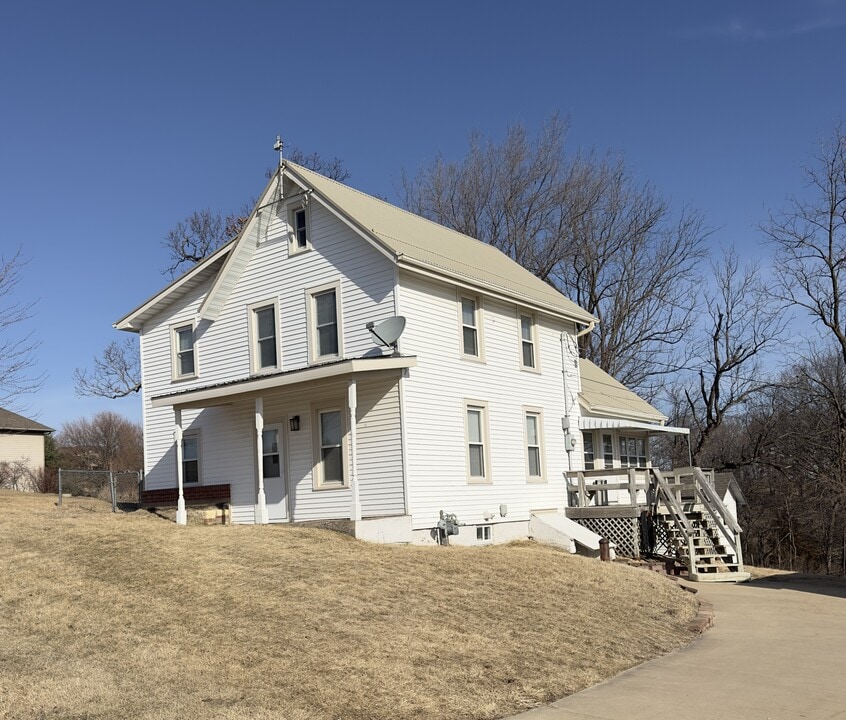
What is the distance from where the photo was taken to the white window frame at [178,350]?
2272 centimetres

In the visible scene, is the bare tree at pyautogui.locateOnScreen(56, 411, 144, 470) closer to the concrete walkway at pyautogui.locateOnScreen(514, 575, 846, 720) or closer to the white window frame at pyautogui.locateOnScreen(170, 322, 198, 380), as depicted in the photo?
the white window frame at pyautogui.locateOnScreen(170, 322, 198, 380)

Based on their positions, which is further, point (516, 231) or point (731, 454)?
point (731, 454)

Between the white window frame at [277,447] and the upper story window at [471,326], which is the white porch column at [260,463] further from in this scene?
the upper story window at [471,326]

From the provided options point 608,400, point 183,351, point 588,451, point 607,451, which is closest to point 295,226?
point 183,351

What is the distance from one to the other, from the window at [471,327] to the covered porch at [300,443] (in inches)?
109

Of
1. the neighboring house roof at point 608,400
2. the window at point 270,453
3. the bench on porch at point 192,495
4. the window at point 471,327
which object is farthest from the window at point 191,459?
the neighboring house roof at point 608,400

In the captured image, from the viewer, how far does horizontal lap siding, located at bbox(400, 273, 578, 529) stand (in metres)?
18.7

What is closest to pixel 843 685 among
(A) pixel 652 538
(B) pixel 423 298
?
(B) pixel 423 298

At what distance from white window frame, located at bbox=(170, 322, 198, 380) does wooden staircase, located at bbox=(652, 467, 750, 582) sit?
11.9 m

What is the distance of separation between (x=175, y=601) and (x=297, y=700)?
11.9 ft

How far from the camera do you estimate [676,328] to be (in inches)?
1517

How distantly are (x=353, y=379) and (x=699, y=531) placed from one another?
1019cm

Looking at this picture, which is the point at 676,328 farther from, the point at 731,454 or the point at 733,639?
the point at 733,639

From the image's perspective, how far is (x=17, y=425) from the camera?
4300cm
